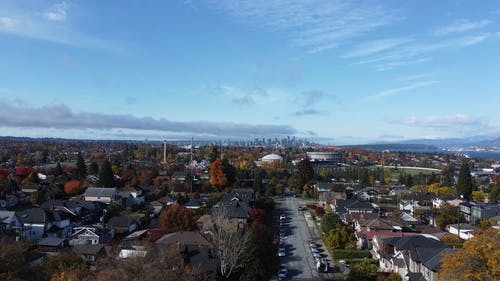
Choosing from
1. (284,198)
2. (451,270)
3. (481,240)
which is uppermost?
(481,240)

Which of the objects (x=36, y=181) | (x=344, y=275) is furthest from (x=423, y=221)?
(x=36, y=181)

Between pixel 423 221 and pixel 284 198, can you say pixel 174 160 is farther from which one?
pixel 423 221

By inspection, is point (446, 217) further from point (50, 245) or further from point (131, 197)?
point (50, 245)

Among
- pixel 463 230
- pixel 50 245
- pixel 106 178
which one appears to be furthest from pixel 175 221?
pixel 463 230

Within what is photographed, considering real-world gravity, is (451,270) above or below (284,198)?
above

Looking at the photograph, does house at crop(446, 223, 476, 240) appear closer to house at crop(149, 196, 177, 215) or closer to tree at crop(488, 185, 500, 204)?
tree at crop(488, 185, 500, 204)

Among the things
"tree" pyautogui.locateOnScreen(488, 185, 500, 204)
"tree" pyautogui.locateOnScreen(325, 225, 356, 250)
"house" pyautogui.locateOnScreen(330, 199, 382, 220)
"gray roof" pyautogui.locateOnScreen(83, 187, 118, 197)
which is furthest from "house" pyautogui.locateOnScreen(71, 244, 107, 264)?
"tree" pyautogui.locateOnScreen(488, 185, 500, 204)
